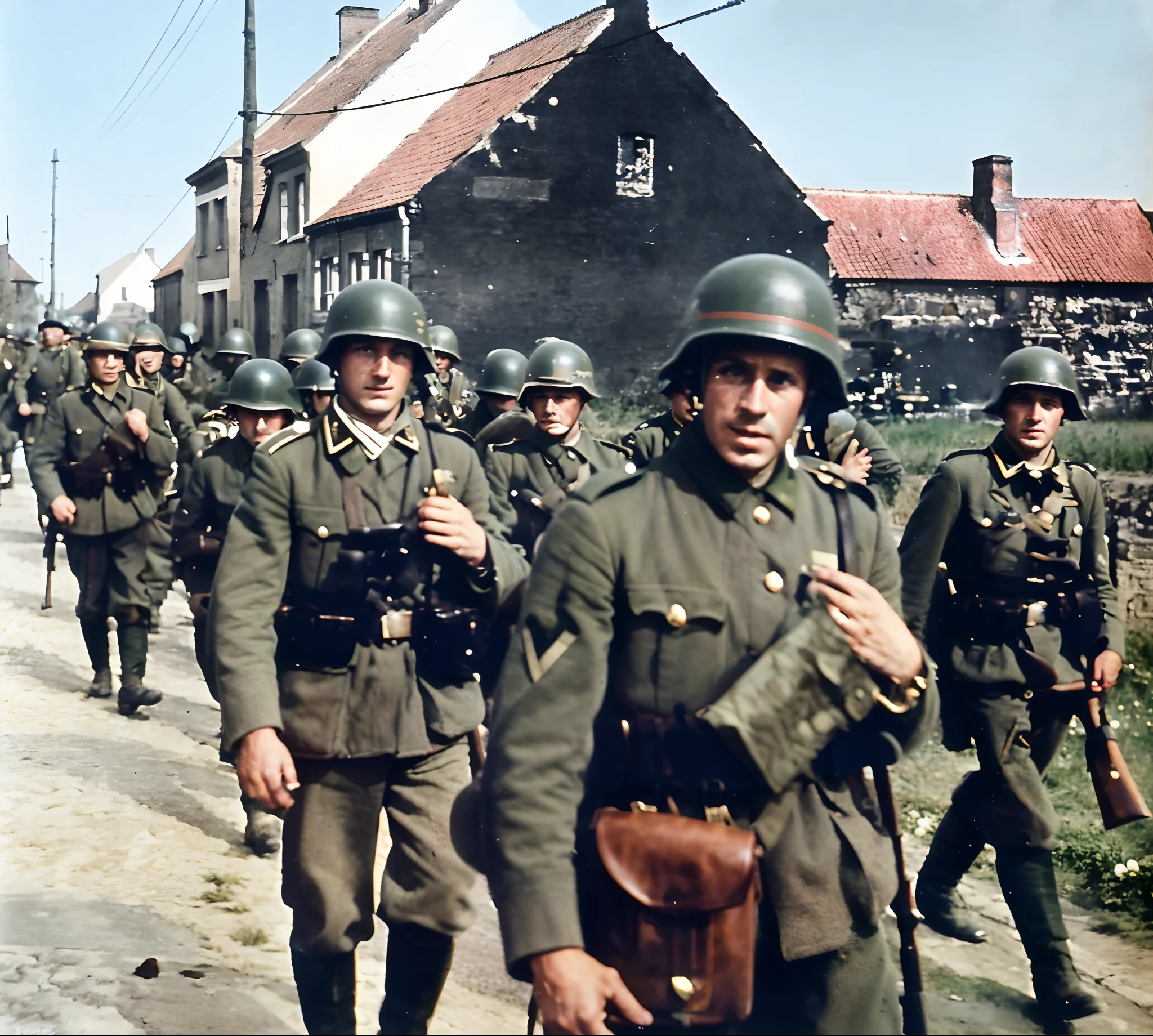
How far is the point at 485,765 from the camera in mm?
2637

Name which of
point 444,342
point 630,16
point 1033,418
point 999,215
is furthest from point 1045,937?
point 630,16

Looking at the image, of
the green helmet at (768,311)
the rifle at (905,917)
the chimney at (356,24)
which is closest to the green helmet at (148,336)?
the chimney at (356,24)

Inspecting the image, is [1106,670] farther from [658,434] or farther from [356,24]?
[356,24]

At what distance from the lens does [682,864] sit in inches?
99.3

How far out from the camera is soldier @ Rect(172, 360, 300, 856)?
7016 millimetres

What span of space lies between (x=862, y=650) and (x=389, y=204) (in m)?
20.6

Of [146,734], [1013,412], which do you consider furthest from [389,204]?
[1013,412]

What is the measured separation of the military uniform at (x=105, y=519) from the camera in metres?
8.98

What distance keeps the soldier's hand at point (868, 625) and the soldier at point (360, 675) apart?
67.9 inches

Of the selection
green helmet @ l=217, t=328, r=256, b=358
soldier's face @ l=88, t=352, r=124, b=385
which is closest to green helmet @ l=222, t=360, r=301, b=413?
soldier's face @ l=88, t=352, r=124, b=385

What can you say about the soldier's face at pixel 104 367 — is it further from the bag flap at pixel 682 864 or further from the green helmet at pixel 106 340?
the bag flap at pixel 682 864

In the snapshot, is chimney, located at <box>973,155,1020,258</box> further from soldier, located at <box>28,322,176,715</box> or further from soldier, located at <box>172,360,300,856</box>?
soldier, located at <box>172,360,300,856</box>

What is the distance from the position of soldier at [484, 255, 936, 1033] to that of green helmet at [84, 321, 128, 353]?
7444mm

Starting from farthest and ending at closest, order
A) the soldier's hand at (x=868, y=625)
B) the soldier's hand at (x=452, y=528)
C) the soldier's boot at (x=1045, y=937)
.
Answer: the soldier's boot at (x=1045, y=937), the soldier's hand at (x=452, y=528), the soldier's hand at (x=868, y=625)
